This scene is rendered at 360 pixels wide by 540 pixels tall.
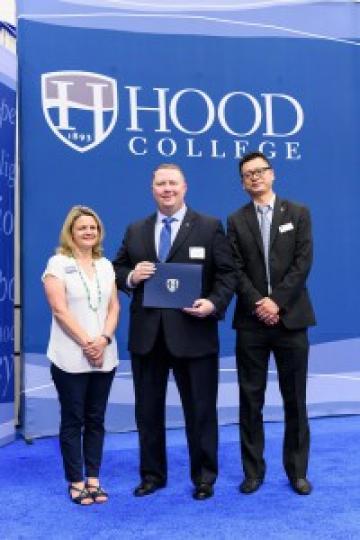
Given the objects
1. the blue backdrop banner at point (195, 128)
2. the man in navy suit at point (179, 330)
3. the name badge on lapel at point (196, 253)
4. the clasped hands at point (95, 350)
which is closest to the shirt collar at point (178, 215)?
the man in navy suit at point (179, 330)

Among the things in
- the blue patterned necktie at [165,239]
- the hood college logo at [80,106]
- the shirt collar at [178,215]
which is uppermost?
the hood college logo at [80,106]

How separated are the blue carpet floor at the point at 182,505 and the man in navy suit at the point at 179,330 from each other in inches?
7.2

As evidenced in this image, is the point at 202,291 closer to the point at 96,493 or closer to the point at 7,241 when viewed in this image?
the point at 96,493

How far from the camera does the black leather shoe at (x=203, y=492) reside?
3.23 meters

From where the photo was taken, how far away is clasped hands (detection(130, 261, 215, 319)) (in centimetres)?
308

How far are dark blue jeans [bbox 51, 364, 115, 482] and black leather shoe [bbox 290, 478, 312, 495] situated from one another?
1.01 m

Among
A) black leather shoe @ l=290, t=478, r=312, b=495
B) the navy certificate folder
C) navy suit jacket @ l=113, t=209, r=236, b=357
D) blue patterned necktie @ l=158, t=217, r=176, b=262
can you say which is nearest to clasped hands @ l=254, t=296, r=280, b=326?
navy suit jacket @ l=113, t=209, r=236, b=357

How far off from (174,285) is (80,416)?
31.6 inches

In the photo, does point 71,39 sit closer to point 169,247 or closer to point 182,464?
point 169,247

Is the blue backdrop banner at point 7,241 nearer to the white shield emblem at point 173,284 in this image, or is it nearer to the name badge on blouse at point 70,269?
the name badge on blouse at point 70,269

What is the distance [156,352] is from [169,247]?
52 cm

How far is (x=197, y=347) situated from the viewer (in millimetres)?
3164

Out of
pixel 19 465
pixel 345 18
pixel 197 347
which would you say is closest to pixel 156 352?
pixel 197 347

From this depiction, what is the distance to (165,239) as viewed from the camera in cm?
323
